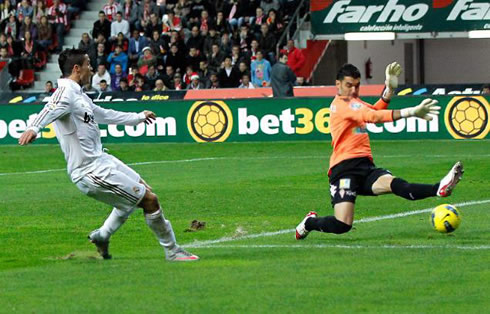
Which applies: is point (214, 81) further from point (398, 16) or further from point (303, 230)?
point (303, 230)

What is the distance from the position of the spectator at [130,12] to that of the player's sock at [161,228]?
1056 inches

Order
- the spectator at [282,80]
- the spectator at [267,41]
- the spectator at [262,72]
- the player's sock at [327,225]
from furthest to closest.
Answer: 1. the spectator at [267,41]
2. the spectator at [262,72]
3. the spectator at [282,80]
4. the player's sock at [327,225]

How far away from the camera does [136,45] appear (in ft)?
119

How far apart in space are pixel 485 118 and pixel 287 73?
4.97 metres

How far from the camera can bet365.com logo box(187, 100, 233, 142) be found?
28969 millimetres

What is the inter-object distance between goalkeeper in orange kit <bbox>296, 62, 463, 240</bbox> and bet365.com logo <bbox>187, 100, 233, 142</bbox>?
16.6 meters

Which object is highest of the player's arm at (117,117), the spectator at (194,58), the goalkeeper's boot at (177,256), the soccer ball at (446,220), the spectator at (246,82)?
the player's arm at (117,117)

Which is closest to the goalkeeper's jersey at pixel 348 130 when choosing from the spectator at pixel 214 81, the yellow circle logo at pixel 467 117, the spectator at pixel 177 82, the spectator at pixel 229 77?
the yellow circle logo at pixel 467 117

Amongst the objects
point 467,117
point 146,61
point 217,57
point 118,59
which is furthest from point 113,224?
point 118,59

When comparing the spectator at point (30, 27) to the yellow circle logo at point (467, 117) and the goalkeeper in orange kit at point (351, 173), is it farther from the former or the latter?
the goalkeeper in orange kit at point (351, 173)

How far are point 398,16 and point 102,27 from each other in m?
8.89

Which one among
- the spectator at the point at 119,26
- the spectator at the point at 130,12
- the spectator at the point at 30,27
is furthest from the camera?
the spectator at the point at 30,27

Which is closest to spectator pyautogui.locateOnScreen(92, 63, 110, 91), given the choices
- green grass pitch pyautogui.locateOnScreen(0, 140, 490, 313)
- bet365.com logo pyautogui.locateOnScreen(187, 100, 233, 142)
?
bet365.com logo pyautogui.locateOnScreen(187, 100, 233, 142)

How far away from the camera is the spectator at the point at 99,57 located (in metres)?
35.8
